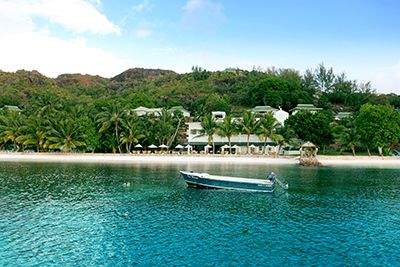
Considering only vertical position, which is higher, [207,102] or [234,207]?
[207,102]

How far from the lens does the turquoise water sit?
1683cm

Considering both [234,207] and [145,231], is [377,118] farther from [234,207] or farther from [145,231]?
[145,231]

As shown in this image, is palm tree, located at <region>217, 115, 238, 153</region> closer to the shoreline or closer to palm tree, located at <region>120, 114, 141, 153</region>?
the shoreline

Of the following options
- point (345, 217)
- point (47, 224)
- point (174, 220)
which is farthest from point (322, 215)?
point (47, 224)

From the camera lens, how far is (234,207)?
27.3 metres

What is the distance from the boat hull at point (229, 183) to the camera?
33.8 meters

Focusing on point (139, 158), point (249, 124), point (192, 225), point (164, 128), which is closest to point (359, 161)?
point (249, 124)

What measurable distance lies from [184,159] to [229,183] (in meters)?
32.3

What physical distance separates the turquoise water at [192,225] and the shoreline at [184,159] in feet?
86.2

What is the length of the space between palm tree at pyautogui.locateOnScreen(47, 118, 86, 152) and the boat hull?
142ft

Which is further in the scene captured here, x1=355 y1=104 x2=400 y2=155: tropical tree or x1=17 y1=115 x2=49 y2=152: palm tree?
x1=17 y1=115 x2=49 y2=152: palm tree

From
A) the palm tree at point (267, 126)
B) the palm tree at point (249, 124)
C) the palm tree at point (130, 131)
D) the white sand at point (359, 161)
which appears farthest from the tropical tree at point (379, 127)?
the palm tree at point (130, 131)

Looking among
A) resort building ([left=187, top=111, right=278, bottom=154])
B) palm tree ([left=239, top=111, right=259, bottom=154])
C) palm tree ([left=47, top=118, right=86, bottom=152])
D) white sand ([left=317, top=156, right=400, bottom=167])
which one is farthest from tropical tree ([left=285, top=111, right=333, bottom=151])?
palm tree ([left=47, top=118, right=86, bottom=152])

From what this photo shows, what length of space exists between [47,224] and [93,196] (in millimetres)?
8754
